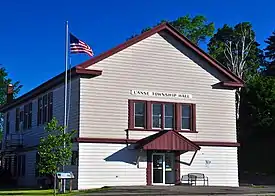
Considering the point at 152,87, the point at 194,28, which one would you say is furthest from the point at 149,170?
the point at 194,28

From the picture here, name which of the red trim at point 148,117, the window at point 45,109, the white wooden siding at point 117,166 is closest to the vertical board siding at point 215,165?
the white wooden siding at point 117,166

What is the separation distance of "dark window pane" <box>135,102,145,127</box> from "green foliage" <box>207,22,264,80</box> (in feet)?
111

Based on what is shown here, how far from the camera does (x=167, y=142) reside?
32.2 meters

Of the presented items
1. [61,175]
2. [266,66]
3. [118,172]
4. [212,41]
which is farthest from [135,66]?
[266,66]

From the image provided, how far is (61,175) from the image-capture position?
2727 cm

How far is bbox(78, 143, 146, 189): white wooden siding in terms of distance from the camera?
30906 mm

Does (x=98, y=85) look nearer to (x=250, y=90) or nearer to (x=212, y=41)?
(x=250, y=90)

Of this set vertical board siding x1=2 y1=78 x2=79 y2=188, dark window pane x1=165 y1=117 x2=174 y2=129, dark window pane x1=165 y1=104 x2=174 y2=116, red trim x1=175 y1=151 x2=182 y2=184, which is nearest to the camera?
vertical board siding x1=2 y1=78 x2=79 y2=188

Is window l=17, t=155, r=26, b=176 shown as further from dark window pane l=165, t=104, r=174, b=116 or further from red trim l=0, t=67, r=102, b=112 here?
dark window pane l=165, t=104, r=174, b=116

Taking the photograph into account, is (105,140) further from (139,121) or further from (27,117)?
(27,117)

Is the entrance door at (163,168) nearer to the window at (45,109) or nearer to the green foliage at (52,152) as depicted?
the window at (45,109)

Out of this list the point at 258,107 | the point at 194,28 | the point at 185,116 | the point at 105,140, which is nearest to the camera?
the point at 105,140

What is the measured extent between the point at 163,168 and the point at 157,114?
11.4 ft

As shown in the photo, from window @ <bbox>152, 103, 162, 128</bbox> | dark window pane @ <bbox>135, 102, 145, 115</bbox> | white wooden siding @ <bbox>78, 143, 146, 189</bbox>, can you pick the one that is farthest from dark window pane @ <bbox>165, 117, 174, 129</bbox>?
white wooden siding @ <bbox>78, 143, 146, 189</bbox>
